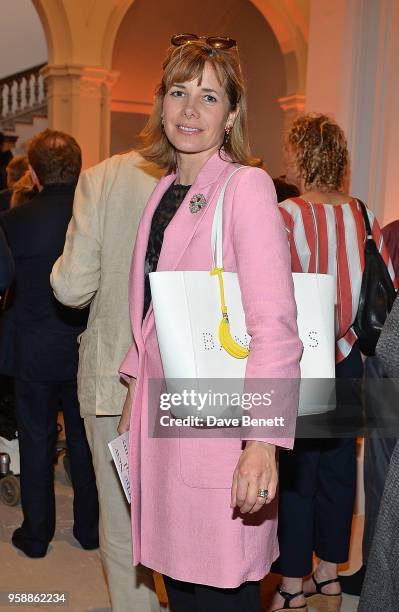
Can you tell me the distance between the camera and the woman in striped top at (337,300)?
310 centimetres

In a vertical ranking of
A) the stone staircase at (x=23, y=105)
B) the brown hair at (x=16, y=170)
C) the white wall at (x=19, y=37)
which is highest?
the white wall at (x=19, y=37)

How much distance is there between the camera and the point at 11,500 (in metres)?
4.62

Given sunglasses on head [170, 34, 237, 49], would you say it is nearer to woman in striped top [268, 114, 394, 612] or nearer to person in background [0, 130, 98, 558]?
woman in striped top [268, 114, 394, 612]

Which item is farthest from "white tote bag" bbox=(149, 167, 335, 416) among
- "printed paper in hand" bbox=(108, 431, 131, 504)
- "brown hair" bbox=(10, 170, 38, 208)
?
"brown hair" bbox=(10, 170, 38, 208)

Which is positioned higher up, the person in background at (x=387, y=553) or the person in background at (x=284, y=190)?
the person in background at (x=284, y=190)

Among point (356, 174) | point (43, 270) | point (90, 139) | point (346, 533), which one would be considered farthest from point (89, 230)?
point (90, 139)

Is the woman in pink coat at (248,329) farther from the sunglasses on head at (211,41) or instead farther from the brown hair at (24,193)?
the brown hair at (24,193)

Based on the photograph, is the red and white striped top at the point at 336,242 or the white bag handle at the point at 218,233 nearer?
the white bag handle at the point at 218,233

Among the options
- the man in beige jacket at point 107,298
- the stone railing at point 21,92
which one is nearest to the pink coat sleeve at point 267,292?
the man in beige jacket at point 107,298

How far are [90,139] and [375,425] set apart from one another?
9069 millimetres

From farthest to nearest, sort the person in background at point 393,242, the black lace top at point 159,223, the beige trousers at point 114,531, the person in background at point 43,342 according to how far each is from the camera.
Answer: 1. the person in background at point 43,342
2. the person in background at point 393,242
3. the beige trousers at point 114,531
4. the black lace top at point 159,223

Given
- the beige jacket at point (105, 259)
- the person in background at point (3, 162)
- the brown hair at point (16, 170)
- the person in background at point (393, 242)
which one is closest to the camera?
the beige jacket at point (105, 259)

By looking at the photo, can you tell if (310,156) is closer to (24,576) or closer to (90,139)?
(24,576)

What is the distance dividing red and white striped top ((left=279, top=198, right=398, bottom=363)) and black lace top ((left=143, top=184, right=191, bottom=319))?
105cm
